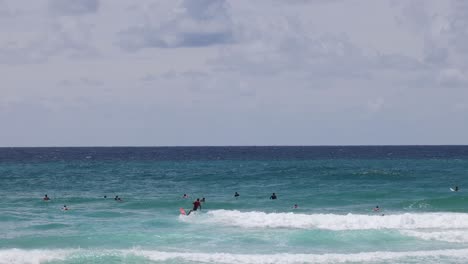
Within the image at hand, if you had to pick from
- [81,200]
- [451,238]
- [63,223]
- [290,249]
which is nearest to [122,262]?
[290,249]

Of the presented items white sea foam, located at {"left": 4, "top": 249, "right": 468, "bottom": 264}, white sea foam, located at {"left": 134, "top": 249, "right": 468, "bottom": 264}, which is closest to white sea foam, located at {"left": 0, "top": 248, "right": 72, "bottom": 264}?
white sea foam, located at {"left": 4, "top": 249, "right": 468, "bottom": 264}

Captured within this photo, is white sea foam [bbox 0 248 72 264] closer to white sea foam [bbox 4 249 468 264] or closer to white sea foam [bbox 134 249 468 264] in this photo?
white sea foam [bbox 4 249 468 264]

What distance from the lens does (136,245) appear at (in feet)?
109

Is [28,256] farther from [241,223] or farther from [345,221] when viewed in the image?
[345,221]

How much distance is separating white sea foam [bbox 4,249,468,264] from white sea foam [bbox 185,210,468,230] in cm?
722

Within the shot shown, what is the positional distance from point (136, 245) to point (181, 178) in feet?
145

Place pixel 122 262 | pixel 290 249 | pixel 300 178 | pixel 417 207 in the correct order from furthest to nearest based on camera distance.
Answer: pixel 300 178, pixel 417 207, pixel 290 249, pixel 122 262

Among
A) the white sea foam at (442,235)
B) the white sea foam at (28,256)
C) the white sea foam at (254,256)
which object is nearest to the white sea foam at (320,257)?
the white sea foam at (254,256)

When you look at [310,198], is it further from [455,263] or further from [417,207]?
[455,263]

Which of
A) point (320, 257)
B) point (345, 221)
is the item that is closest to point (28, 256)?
point (320, 257)

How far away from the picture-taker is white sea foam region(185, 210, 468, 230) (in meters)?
37.4

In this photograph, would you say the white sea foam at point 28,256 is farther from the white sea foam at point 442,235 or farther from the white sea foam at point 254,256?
the white sea foam at point 442,235

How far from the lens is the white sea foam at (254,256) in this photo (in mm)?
28922

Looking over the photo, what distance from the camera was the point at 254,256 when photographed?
97.5 ft
